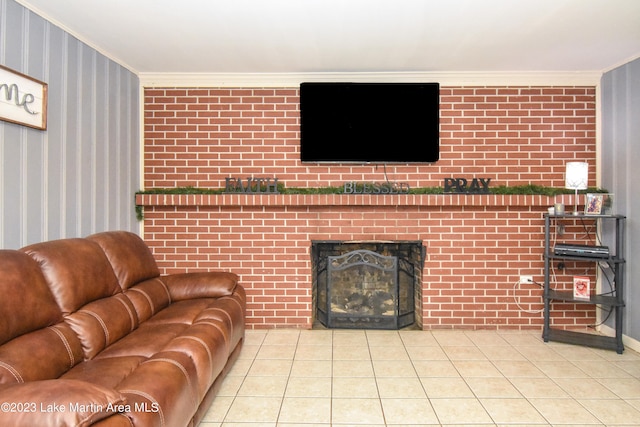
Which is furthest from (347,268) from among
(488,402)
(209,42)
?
(209,42)

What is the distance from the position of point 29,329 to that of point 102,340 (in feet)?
1.31

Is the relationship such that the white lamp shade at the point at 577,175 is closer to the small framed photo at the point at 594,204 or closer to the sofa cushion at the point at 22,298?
the small framed photo at the point at 594,204

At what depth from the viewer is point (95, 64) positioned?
2.93 metres

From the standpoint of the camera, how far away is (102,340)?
2025mm

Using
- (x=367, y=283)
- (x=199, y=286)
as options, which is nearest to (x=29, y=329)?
(x=199, y=286)

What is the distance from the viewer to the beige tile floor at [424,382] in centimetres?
214

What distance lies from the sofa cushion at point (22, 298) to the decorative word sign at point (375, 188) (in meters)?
2.36

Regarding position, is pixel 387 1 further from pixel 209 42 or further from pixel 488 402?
pixel 488 402

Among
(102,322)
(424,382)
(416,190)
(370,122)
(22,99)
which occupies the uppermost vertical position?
(370,122)

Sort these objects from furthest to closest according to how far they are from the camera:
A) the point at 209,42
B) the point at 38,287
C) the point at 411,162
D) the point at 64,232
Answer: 1. the point at 411,162
2. the point at 209,42
3. the point at 64,232
4. the point at 38,287

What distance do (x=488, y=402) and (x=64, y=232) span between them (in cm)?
296

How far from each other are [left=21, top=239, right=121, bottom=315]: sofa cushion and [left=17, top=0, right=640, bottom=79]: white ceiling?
1476 mm

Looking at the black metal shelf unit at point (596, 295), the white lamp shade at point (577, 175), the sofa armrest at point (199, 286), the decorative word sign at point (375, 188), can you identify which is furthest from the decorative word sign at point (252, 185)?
the white lamp shade at point (577, 175)

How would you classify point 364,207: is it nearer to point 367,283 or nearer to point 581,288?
point 367,283
